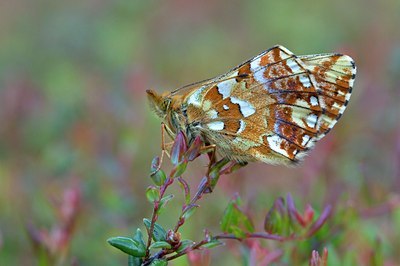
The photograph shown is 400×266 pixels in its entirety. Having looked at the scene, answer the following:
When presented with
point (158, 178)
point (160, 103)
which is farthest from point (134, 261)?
point (160, 103)

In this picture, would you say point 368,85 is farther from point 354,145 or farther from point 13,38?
point 13,38

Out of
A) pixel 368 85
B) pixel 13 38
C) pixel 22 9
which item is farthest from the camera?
pixel 22 9

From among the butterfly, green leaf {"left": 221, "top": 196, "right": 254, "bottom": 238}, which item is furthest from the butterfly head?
green leaf {"left": 221, "top": 196, "right": 254, "bottom": 238}

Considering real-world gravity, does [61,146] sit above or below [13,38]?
below

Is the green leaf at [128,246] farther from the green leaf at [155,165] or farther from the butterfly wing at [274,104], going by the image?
the butterfly wing at [274,104]

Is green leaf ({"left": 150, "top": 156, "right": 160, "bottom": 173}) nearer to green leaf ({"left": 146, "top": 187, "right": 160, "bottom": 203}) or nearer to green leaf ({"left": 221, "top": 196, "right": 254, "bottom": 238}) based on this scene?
green leaf ({"left": 146, "top": 187, "right": 160, "bottom": 203})

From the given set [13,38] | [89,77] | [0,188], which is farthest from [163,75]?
[0,188]
